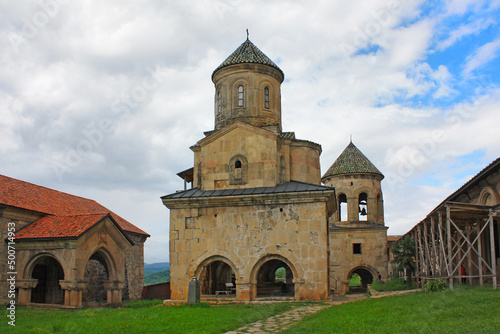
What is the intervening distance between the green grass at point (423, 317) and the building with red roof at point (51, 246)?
8.36m

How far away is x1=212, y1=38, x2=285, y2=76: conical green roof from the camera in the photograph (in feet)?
60.0

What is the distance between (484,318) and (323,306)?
605cm

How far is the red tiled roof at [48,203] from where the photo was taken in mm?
14953

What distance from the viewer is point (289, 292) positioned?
61.9ft

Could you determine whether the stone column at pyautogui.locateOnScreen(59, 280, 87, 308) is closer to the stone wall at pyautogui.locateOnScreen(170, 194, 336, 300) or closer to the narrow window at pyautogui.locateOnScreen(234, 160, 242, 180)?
the stone wall at pyautogui.locateOnScreen(170, 194, 336, 300)

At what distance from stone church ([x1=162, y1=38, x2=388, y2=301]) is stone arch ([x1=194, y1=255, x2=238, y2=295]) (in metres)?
0.04

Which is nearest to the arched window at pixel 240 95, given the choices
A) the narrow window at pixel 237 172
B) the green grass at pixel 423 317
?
the narrow window at pixel 237 172

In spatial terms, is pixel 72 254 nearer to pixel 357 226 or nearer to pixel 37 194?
pixel 37 194

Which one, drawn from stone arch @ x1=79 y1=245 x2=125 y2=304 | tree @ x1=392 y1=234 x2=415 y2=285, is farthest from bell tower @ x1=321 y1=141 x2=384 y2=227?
stone arch @ x1=79 y1=245 x2=125 y2=304

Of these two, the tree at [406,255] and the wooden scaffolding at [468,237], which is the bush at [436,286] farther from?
the tree at [406,255]

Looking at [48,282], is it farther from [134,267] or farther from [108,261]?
[134,267]

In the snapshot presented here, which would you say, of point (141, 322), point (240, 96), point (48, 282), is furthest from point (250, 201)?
point (48, 282)

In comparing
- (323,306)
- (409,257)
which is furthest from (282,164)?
(409,257)

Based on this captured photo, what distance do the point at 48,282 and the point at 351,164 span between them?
60.9 ft
